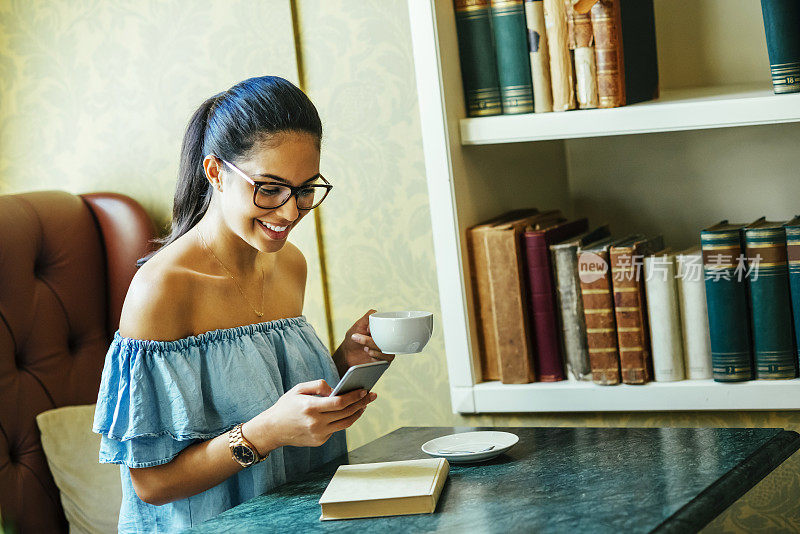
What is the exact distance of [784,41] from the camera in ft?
4.92

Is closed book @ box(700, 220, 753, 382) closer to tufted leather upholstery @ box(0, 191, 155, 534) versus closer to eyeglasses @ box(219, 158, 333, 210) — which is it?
eyeglasses @ box(219, 158, 333, 210)

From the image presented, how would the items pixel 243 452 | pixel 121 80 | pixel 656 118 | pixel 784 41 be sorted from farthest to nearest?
pixel 121 80, pixel 656 118, pixel 784 41, pixel 243 452

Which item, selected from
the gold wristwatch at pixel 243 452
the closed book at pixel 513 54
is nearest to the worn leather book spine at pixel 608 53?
the closed book at pixel 513 54

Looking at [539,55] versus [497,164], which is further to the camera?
[497,164]

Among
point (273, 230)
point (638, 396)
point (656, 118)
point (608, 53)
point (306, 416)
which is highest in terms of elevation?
point (608, 53)

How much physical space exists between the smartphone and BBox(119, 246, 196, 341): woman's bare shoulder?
0.29 meters

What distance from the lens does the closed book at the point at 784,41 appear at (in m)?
1.49

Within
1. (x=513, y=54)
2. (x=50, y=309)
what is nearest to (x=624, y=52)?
(x=513, y=54)

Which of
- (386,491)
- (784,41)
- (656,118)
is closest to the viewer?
(386,491)

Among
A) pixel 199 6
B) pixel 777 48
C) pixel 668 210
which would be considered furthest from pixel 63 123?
pixel 777 48

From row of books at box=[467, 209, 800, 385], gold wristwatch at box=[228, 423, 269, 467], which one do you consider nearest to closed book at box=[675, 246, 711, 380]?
row of books at box=[467, 209, 800, 385]

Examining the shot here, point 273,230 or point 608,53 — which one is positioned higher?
point 608,53

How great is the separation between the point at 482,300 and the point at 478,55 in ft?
1.48

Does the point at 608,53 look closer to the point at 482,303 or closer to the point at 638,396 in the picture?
the point at 482,303
